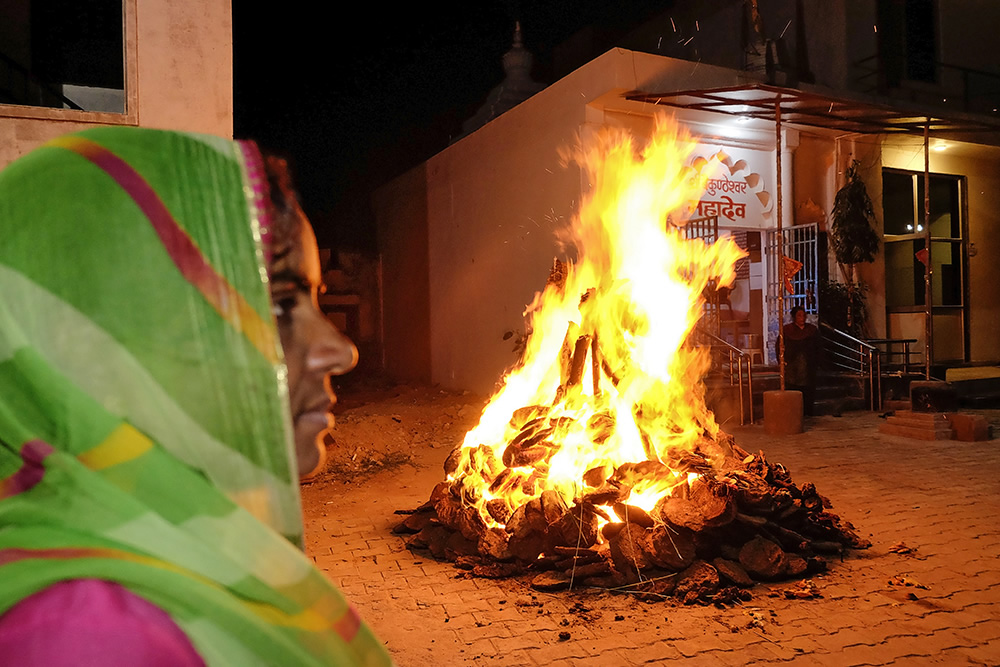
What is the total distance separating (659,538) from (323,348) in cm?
436

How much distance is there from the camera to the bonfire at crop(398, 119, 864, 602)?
199 inches

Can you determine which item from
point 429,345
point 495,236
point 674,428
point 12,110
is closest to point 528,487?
point 674,428

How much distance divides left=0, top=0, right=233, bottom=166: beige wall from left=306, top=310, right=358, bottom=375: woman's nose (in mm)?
5722

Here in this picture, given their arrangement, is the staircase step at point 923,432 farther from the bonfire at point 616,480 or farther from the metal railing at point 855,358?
the bonfire at point 616,480

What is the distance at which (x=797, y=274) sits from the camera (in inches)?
529

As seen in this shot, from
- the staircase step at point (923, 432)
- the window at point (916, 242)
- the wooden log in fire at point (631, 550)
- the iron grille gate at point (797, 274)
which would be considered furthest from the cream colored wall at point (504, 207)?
the window at point (916, 242)

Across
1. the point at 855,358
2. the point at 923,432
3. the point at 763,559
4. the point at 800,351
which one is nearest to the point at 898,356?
the point at 855,358

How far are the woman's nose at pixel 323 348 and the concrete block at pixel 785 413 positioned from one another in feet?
34.8

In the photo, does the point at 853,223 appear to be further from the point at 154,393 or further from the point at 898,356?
the point at 154,393

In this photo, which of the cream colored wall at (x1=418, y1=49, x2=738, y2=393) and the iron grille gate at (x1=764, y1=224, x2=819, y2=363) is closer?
the cream colored wall at (x1=418, y1=49, x2=738, y2=393)

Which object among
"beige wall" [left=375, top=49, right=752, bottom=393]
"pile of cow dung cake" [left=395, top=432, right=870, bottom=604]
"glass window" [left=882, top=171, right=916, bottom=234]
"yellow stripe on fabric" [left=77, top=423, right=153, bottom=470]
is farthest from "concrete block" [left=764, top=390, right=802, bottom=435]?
"yellow stripe on fabric" [left=77, top=423, right=153, bottom=470]

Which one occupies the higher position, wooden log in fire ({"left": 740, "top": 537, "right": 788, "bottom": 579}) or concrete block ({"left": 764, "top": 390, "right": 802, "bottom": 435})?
concrete block ({"left": 764, "top": 390, "right": 802, "bottom": 435})

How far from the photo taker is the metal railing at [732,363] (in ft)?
37.9

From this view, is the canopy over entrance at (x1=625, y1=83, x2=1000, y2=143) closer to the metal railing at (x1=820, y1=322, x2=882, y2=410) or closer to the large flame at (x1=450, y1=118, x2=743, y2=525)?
the large flame at (x1=450, y1=118, x2=743, y2=525)
